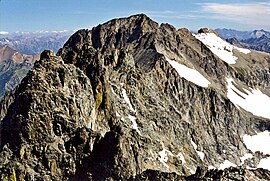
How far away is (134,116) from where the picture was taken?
97.7m

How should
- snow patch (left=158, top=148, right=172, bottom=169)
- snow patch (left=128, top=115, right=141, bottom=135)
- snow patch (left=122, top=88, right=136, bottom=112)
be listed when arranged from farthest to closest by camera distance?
snow patch (left=122, top=88, right=136, bottom=112)
snow patch (left=128, top=115, right=141, bottom=135)
snow patch (left=158, top=148, right=172, bottom=169)

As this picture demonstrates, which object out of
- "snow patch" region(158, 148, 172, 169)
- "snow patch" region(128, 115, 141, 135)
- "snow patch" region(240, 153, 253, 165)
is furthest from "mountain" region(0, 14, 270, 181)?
"snow patch" region(240, 153, 253, 165)

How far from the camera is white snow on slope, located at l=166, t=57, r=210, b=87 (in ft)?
506

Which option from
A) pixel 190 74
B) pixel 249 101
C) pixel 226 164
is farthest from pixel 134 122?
pixel 249 101

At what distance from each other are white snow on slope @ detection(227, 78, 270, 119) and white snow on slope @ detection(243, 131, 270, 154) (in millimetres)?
13951

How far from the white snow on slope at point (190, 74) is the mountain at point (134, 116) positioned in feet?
1.85

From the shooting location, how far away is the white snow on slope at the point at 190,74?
15425cm

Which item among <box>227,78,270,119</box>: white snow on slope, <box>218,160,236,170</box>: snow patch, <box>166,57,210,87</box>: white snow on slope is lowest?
<box>218,160,236,170</box>: snow patch

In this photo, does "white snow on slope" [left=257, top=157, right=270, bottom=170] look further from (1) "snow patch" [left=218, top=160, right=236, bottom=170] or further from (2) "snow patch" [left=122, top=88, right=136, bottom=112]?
(2) "snow patch" [left=122, top=88, right=136, bottom=112]

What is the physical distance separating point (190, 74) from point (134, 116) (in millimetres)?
66723

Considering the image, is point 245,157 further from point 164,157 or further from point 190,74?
point 164,157

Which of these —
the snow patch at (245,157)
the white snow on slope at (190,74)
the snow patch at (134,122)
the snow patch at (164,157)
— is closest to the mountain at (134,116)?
the snow patch at (164,157)

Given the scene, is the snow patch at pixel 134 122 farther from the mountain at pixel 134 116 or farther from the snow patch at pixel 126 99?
the snow patch at pixel 126 99

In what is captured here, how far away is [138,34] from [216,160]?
86.8 metres
